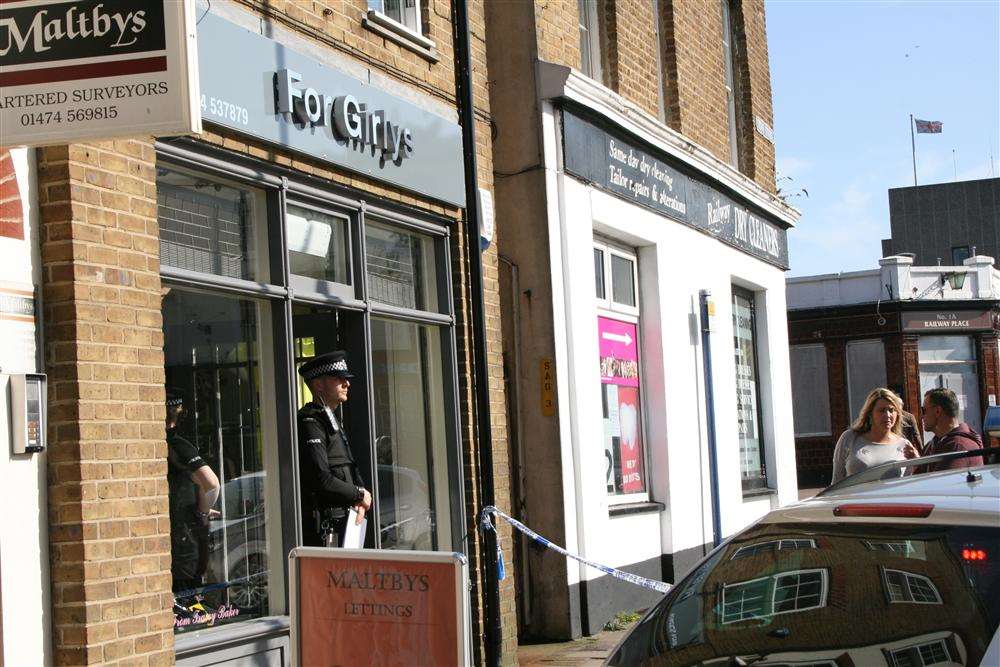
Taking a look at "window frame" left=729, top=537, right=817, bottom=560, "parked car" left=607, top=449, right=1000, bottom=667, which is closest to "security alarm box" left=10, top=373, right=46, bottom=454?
"parked car" left=607, top=449, right=1000, bottom=667

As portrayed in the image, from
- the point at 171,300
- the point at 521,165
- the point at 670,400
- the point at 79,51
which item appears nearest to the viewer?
the point at 79,51

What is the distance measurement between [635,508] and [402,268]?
4.24 metres

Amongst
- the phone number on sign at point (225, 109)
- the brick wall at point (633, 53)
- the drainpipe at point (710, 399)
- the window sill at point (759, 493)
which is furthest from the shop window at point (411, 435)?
the window sill at point (759, 493)

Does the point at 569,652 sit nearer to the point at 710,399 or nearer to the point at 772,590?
the point at 710,399

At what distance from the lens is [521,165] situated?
10914mm

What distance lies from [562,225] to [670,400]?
9.06ft

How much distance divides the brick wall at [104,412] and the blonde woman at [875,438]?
4.48 m

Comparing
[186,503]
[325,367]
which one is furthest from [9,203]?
[325,367]

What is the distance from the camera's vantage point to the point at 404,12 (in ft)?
30.3

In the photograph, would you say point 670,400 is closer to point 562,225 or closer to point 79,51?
point 562,225

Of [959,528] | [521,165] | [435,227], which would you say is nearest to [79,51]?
[959,528]

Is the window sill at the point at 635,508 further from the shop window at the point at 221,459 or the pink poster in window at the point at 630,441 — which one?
the shop window at the point at 221,459

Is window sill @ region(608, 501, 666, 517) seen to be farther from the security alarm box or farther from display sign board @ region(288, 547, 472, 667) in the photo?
display sign board @ region(288, 547, 472, 667)

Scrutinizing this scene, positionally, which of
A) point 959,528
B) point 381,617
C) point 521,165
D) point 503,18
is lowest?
point 381,617
